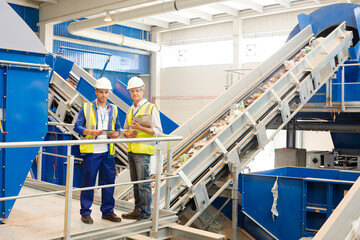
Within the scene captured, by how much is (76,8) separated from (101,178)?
12362 millimetres

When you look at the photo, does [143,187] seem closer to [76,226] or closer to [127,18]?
[76,226]

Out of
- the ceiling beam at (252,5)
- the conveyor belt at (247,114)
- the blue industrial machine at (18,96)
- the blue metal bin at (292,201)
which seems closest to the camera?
the blue industrial machine at (18,96)

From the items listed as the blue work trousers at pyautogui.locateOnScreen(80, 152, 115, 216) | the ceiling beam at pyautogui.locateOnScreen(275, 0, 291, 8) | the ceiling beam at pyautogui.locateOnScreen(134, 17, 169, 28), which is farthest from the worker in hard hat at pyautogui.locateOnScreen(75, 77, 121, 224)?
the ceiling beam at pyautogui.locateOnScreen(134, 17, 169, 28)

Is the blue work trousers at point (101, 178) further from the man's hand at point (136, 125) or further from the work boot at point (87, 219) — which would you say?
the man's hand at point (136, 125)

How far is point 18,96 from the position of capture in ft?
14.6

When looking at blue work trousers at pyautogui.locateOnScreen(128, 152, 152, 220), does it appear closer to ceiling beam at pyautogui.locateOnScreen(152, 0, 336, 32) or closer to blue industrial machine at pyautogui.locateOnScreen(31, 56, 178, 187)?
blue industrial machine at pyautogui.locateOnScreen(31, 56, 178, 187)

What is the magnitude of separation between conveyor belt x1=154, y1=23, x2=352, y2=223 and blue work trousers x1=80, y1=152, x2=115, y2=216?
50.8 inches

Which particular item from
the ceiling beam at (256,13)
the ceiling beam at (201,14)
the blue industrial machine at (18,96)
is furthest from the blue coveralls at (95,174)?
the ceiling beam at (201,14)

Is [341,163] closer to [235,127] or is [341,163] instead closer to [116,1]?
[235,127]

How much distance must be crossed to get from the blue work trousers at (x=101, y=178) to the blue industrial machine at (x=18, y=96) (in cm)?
70

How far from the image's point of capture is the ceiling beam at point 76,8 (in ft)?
46.6

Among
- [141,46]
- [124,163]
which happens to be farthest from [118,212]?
[141,46]

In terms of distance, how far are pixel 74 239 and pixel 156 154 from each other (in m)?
1.21

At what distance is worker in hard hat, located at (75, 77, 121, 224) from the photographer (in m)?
4.33
